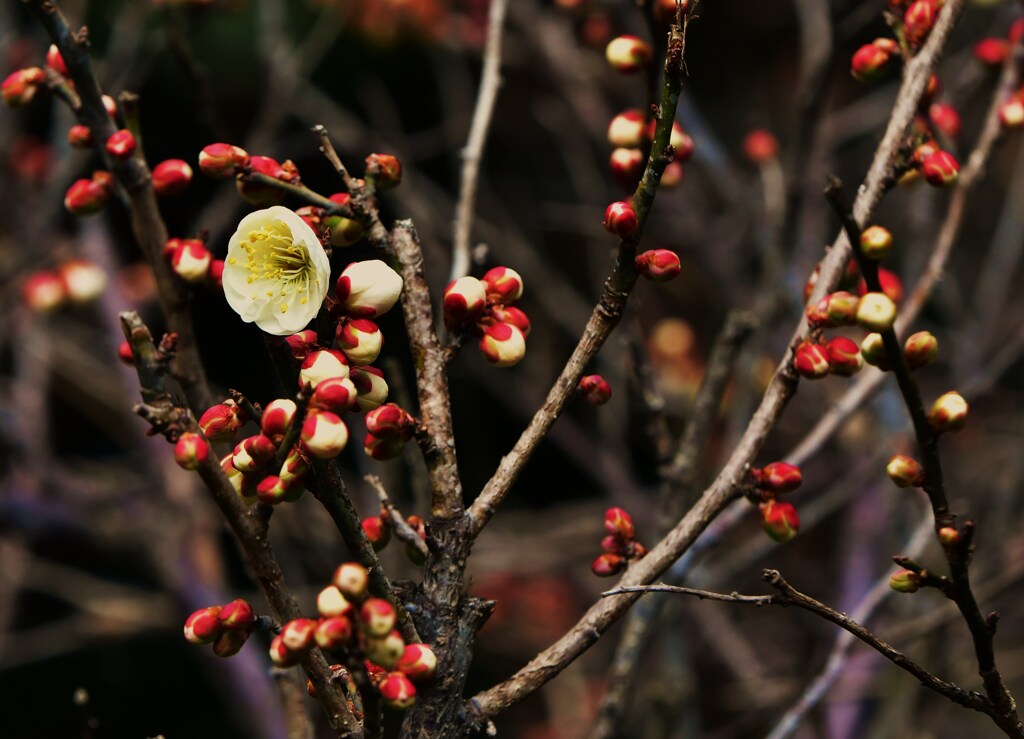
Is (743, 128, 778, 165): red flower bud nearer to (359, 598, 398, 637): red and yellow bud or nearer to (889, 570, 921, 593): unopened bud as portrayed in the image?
(889, 570, 921, 593): unopened bud

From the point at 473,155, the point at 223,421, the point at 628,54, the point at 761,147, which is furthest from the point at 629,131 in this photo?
the point at 761,147

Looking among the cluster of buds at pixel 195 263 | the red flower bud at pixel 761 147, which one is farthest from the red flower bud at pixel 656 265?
the red flower bud at pixel 761 147

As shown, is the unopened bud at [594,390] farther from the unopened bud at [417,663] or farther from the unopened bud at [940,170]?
the unopened bud at [940,170]

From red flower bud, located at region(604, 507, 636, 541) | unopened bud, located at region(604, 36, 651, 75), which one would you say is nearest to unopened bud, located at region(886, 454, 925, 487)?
red flower bud, located at region(604, 507, 636, 541)

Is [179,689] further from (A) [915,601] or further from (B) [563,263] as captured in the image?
(A) [915,601]

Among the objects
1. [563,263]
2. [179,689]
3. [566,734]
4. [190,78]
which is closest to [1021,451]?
[566,734]

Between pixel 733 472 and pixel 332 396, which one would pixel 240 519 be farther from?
pixel 733 472
